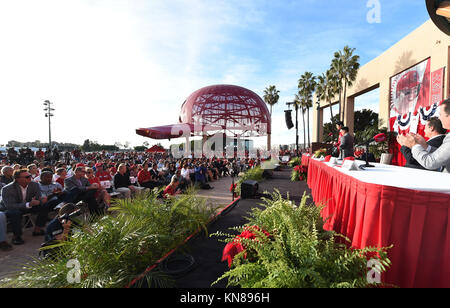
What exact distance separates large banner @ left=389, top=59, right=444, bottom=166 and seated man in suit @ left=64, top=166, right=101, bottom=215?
1597 centimetres

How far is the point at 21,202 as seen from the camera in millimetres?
4719

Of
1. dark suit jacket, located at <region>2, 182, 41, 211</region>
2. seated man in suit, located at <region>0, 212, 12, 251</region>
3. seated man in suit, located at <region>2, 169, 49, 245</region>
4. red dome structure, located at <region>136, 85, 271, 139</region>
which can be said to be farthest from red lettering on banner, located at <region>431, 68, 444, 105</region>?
red dome structure, located at <region>136, 85, 271, 139</region>

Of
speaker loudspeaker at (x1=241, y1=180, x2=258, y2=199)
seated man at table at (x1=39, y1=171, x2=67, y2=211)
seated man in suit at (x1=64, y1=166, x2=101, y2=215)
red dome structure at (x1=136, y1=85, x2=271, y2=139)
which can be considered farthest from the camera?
red dome structure at (x1=136, y1=85, x2=271, y2=139)

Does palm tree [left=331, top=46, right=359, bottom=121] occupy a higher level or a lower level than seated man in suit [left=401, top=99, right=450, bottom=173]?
higher

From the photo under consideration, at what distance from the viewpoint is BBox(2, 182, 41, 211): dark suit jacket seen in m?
4.54

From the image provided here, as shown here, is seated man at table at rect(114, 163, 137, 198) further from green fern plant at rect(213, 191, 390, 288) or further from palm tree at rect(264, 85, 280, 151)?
palm tree at rect(264, 85, 280, 151)

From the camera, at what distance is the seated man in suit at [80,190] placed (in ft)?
18.2

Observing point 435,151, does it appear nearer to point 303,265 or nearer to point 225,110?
point 303,265

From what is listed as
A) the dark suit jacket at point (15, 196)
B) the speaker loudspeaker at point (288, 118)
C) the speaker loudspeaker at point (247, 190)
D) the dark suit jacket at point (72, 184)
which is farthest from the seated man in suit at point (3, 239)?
the speaker loudspeaker at point (288, 118)

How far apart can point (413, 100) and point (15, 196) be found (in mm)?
18812

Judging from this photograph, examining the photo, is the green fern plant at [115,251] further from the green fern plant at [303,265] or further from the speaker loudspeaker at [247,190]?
the speaker loudspeaker at [247,190]
